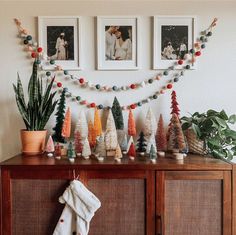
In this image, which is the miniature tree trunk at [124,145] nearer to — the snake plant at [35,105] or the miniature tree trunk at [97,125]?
the miniature tree trunk at [97,125]

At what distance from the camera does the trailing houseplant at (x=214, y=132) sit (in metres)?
1.72

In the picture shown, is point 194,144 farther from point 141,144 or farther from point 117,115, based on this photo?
point 117,115

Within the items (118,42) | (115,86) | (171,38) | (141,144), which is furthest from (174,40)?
(141,144)

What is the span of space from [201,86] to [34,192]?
1.34 meters

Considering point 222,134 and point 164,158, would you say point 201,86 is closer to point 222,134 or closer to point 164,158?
point 222,134

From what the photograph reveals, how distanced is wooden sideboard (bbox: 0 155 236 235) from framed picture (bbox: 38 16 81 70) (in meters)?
0.82

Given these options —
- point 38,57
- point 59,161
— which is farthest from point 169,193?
point 38,57

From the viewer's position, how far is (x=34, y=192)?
61.2 inches

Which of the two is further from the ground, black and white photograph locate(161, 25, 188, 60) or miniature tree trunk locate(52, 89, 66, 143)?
black and white photograph locate(161, 25, 188, 60)

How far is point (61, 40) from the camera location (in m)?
2.01

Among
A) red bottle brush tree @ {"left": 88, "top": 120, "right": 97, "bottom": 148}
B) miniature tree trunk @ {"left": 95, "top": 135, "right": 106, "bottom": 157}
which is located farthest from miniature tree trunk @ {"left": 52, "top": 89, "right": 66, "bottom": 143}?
miniature tree trunk @ {"left": 95, "top": 135, "right": 106, "bottom": 157}

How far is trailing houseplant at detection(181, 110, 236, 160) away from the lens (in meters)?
1.72

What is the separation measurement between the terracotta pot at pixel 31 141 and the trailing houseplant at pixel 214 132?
3.21 feet

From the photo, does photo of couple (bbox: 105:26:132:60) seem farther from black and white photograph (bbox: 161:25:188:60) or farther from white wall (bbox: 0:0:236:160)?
black and white photograph (bbox: 161:25:188:60)
